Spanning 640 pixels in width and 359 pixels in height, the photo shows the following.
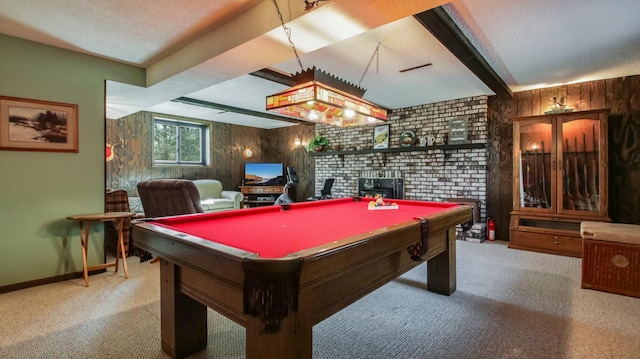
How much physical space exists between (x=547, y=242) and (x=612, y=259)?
1.44 m

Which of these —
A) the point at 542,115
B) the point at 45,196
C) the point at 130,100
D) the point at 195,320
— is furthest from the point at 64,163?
the point at 542,115

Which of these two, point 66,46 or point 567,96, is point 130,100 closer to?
point 66,46

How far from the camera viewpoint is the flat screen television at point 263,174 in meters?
7.94

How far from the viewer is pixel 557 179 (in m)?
4.23

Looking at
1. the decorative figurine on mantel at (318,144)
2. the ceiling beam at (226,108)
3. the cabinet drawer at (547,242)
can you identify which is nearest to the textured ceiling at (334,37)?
the ceiling beam at (226,108)

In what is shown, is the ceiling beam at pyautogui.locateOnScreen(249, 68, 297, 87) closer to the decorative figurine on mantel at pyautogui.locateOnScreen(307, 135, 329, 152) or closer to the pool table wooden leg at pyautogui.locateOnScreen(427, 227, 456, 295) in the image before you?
the pool table wooden leg at pyautogui.locateOnScreen(427, 227, 456, 295)

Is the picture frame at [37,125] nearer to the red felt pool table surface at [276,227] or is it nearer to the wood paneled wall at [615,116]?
the red felt pool table surface at [276,227]

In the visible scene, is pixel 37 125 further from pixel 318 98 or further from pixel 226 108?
pixel 226 108

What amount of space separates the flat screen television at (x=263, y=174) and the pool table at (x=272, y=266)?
547cm

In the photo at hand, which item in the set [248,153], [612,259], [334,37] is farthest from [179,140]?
[612,259]

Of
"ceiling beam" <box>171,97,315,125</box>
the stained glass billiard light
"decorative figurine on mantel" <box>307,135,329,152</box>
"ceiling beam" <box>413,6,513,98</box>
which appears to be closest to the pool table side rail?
the stained glass billiard light

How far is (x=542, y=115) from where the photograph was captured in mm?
4320

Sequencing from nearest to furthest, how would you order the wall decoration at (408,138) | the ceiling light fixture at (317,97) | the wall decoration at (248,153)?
the ceiling light fixture at (317,97)
the wall decoration at (408,138)
the wall decoration at (248,153)

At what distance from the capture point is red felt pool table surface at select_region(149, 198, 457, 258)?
1.47 m
